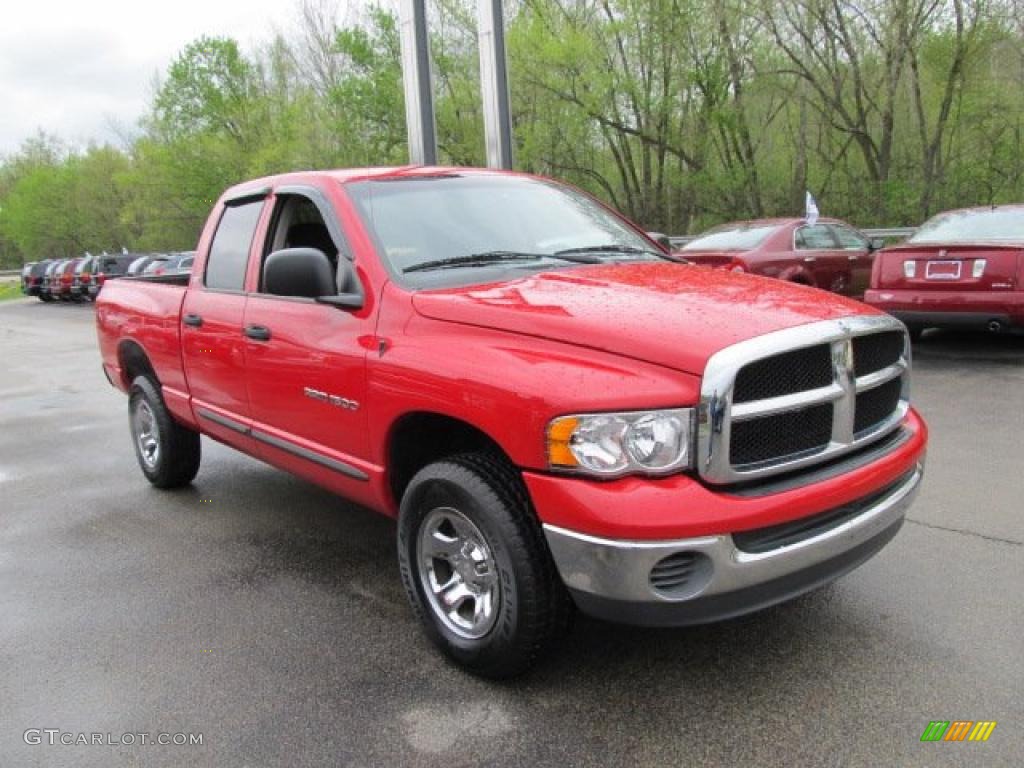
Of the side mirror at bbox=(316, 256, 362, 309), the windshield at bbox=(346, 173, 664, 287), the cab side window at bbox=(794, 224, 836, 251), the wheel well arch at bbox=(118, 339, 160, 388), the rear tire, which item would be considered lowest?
the rear tire

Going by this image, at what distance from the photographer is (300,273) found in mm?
3387

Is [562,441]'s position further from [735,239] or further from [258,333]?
[735,239]

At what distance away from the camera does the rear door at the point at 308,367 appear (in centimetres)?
342

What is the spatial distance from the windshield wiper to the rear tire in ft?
8.75

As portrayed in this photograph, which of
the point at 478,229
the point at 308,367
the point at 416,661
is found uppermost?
the point at 478,229

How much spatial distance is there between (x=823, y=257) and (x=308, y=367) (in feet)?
28.1

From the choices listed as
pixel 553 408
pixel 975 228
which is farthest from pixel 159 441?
pixel 975 228

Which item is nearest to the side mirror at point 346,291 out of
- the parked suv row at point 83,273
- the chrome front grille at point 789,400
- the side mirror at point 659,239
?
the chrome front grille at point 789,400

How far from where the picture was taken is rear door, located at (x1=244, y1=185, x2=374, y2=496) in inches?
135

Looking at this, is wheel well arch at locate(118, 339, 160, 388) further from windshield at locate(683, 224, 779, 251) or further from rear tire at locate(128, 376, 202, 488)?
windshield at locate(683, 224, 779, 251)

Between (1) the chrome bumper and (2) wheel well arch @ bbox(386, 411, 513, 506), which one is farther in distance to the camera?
(2) wheel well arch @ bbox(386, 411, 513, 506)

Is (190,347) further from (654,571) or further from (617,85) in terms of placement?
(617,85)

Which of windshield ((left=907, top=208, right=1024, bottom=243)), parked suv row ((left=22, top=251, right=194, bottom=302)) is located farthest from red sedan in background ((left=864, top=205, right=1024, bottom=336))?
parked suv row ((left=22, top=251, right=194, bottom=302))

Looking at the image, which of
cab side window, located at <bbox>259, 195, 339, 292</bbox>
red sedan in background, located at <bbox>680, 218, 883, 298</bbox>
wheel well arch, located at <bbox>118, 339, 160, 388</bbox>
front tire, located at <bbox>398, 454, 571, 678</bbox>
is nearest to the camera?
front tire, located at <bbox>398, 454, 571, 678</bbox>
